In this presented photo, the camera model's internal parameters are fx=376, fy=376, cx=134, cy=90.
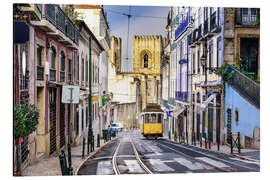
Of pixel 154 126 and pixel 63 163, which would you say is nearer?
pixel 63 163

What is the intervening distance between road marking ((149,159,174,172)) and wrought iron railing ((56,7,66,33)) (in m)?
4.06

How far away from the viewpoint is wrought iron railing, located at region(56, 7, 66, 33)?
9.34m

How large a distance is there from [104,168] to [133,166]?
69cm

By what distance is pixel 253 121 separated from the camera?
31.5ft

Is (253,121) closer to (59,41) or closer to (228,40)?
(228,40)

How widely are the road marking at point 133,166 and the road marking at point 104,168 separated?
43 centimetres

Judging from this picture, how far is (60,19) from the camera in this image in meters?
9.51

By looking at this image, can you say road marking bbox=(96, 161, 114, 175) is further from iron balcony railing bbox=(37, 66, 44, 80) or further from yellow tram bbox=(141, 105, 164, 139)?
yellow tram bbox=(141, 105, 164, 139)

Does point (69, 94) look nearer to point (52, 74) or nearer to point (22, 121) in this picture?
point (52, 74)

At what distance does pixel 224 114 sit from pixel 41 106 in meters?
4.99

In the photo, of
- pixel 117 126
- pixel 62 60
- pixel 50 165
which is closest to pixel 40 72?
pixel 62 60

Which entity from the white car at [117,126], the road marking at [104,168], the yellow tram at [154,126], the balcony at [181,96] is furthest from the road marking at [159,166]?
the yellow tram at [154,126]
